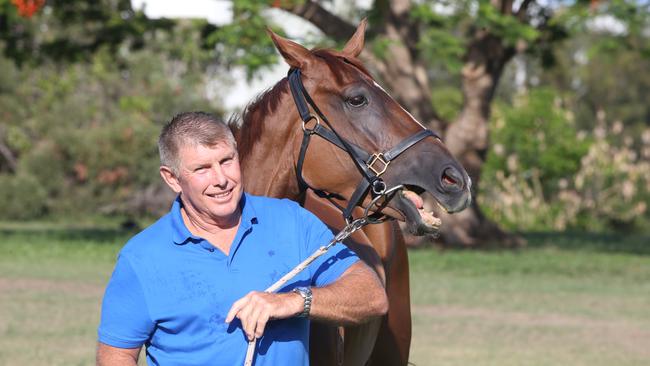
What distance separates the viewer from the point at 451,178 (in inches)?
173

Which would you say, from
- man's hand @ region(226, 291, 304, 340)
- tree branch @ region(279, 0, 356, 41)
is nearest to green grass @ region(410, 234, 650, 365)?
tree branch @ region(279, 0, 356, 41)

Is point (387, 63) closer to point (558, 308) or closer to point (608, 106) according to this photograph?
point (558, 308)

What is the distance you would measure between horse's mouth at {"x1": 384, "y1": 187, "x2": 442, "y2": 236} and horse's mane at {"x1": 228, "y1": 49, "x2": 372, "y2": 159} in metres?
0.55

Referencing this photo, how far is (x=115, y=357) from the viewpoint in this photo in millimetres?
3500

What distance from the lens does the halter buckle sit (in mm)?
4473

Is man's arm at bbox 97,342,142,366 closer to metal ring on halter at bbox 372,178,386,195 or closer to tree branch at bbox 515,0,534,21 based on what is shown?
metal ring on halter at bbox 372,178,386,195

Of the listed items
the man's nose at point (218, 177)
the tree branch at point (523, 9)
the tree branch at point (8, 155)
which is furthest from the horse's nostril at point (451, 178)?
the tree branch at point (8, 155)

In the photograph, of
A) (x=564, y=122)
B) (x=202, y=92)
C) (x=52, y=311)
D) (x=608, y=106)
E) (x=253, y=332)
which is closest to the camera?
(x=253, y=332)

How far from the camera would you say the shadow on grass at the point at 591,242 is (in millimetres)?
21719

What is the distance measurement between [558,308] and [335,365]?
9.56 metres

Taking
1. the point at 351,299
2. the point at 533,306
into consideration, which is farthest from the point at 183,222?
the point at 533,306

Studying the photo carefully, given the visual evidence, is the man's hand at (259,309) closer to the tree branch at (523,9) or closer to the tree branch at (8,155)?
the tree branch at (523,9)

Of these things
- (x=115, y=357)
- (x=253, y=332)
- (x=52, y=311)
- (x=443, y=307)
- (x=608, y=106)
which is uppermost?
(x=253, y=332)

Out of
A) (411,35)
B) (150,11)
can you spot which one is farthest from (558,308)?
(150,11)
